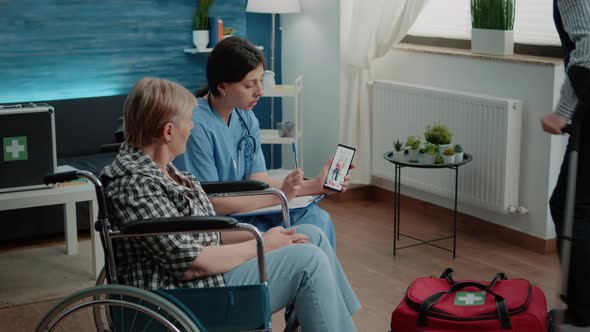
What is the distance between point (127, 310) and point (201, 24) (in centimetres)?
312

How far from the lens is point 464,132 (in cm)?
429

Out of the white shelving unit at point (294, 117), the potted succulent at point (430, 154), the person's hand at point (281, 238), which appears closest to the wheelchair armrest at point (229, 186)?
the person's hand at point (281, 238)

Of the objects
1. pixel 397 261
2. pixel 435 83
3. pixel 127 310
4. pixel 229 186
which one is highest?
pixel 435 83

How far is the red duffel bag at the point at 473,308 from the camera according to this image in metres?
2.49

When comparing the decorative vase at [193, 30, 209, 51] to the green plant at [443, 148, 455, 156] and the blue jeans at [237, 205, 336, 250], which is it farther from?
the blue jeans at [237, 205, 336, 250]

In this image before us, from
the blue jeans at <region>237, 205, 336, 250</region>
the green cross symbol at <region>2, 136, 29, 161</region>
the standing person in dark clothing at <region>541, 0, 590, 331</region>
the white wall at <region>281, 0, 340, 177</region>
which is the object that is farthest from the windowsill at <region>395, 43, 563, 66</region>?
the green cross symbol at <region>2, 136, 29, 161</region>

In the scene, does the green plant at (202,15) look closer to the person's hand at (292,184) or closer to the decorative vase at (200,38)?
the decorative vase at (200,38)

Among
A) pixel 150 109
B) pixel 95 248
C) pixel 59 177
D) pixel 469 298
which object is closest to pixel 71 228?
pixel 95 248

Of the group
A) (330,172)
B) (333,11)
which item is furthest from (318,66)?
(330,172)

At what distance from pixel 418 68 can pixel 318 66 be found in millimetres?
645

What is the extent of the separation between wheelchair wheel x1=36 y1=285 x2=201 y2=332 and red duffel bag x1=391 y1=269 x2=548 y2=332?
787mm

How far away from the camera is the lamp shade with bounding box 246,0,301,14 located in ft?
15.9

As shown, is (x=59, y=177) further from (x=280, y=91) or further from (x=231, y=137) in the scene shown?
(x=280, y=91)

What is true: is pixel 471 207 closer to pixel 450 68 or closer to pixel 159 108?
pixel 450 68
